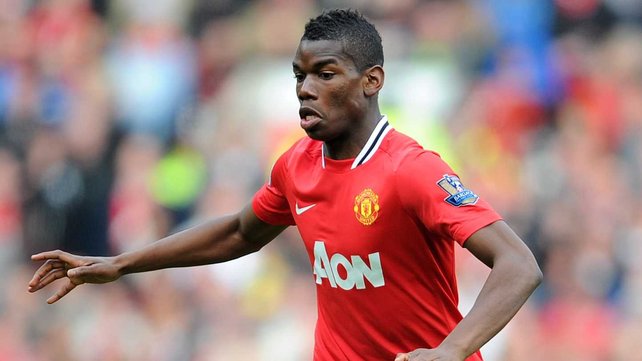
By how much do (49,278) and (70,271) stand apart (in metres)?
0.13

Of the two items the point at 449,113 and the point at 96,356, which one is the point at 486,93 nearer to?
the point at 449,113

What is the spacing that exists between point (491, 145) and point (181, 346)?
322 cm

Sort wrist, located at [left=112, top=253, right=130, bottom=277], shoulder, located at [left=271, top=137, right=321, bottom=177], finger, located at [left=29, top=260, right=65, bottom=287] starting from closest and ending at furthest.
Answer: shoulder, located at [left=271, top=137, right=321, bottom=177] → finger, located at [left=29, top=260, right=65, bottom=287] → wrist, located at [left=112, top=253, right=130, bottom=277]

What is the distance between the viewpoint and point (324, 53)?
5.19 meters

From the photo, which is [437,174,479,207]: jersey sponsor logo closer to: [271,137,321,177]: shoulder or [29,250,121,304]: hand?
[271,137,321,177]: shoulder

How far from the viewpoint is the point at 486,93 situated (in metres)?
10.9

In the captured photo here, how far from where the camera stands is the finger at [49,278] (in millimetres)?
5719

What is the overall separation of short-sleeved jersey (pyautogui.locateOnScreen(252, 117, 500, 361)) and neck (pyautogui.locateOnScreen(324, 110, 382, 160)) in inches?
1.4

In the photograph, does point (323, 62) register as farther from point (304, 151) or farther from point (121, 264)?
point (121, 264)

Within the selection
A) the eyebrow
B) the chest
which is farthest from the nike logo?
the eyebrow

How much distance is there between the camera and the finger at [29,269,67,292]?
18.8ft

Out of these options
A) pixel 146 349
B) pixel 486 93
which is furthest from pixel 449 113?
pixel 146 349

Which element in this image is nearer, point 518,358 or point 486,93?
point 518,358

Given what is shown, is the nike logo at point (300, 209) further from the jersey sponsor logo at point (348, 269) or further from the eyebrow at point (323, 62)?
the eyebrow at point (323, 62)
